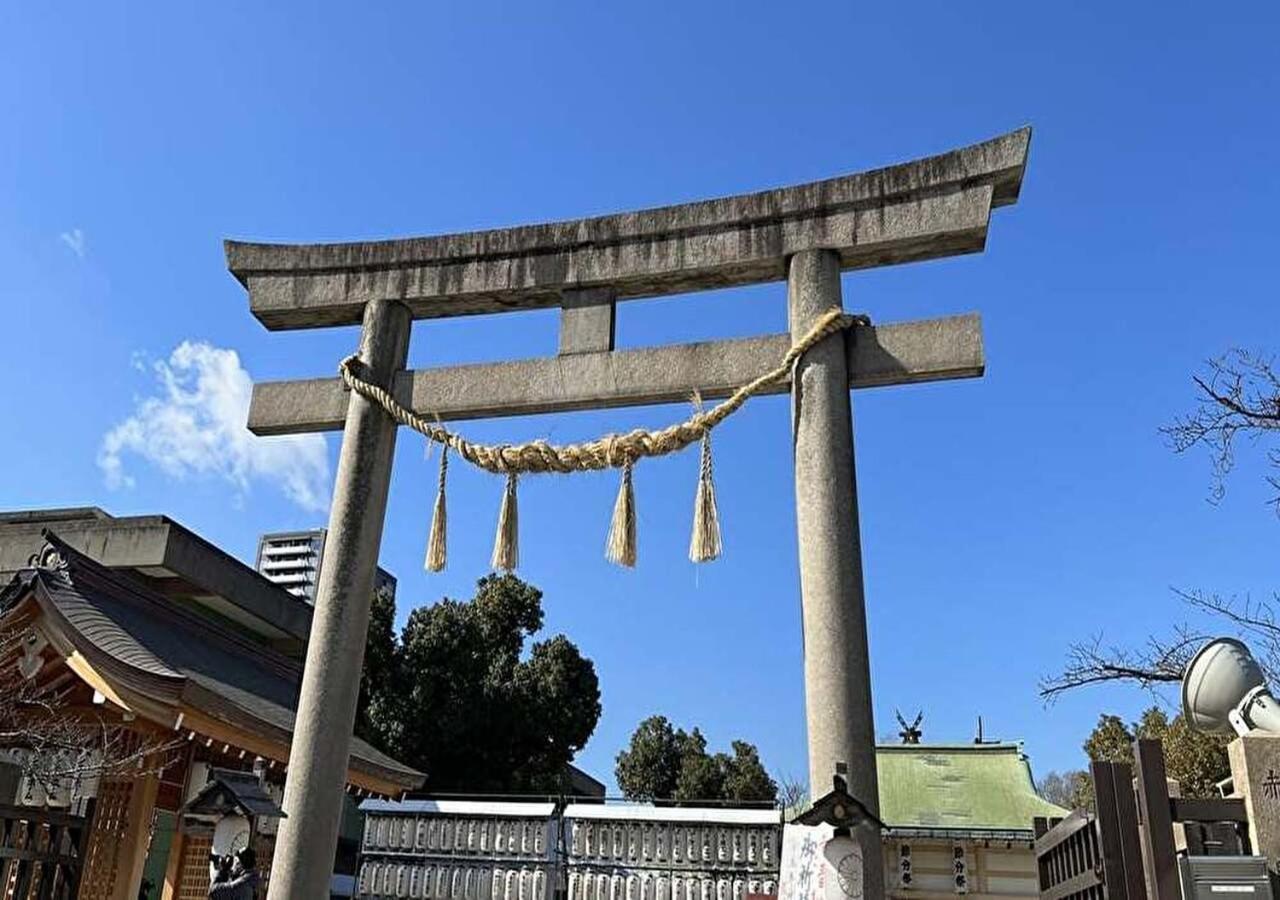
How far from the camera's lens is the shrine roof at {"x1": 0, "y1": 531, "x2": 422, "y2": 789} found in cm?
716

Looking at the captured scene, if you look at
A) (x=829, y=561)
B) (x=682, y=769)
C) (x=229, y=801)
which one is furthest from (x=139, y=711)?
(x=682, y=769)

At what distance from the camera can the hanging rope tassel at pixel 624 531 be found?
5305 mm

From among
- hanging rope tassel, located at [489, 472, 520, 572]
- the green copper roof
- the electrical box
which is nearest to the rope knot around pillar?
hanging rope tassel, located at [489, 472, 520, 572]

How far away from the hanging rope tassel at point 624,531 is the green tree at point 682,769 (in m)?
23.2

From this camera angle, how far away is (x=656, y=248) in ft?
19.3

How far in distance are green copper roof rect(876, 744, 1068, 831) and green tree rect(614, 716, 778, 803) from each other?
11830 mm

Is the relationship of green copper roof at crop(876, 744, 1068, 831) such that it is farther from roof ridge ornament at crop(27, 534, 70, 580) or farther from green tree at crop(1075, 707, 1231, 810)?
roof ridge ornament at crop(27, 534, 70, 580)

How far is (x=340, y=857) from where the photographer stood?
19.8 meters

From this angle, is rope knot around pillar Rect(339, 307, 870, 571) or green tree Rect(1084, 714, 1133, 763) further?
Result: green tree Rect(1084, 714, 1133, 763)

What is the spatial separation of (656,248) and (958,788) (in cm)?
1185

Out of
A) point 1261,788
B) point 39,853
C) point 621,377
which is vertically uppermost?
point 621,377

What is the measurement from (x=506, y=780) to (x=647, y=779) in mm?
8743

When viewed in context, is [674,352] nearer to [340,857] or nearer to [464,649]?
[464,649]

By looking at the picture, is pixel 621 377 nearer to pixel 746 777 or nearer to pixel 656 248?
pixel 656 248
